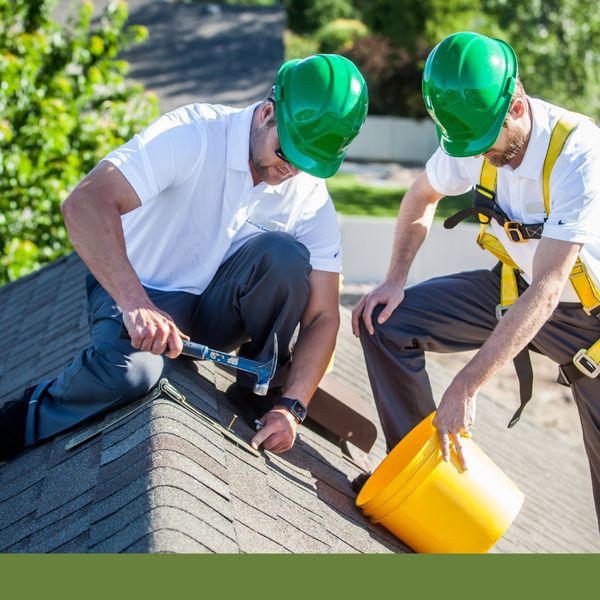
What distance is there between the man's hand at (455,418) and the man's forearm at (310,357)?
0.63 metres

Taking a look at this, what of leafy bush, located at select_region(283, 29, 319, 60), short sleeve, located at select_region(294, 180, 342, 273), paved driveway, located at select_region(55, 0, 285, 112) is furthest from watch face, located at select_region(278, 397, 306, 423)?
leafy bush, located at select_region(283, 29, 319, 60)

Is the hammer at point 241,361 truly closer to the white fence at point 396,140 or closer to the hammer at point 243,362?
the hammer at point 243,362

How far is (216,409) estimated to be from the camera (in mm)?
→ 3979

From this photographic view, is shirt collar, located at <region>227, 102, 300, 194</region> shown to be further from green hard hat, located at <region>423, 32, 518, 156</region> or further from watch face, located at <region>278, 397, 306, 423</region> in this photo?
watch face, located at <region>278, 397, 306, 423</region>

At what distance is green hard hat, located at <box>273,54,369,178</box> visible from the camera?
3805 mm

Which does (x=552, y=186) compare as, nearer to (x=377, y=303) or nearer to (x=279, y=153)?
(x=377, y=303)

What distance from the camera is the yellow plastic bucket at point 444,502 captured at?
3.71 meters

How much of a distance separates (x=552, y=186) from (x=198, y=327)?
166 cm

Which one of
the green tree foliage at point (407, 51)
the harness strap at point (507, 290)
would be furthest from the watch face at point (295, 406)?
the green tree foliage at point (407, 51)

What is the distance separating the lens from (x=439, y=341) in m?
4.73

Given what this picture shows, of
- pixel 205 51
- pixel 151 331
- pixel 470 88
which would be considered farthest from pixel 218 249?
pixel 205 51

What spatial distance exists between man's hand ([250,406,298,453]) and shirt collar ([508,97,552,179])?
4.81 ft

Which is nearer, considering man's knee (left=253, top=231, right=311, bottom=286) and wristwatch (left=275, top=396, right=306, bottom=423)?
wristwatch (left=275, top=396, right=306, bottom=423)

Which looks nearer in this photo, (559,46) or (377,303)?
(377,303)
